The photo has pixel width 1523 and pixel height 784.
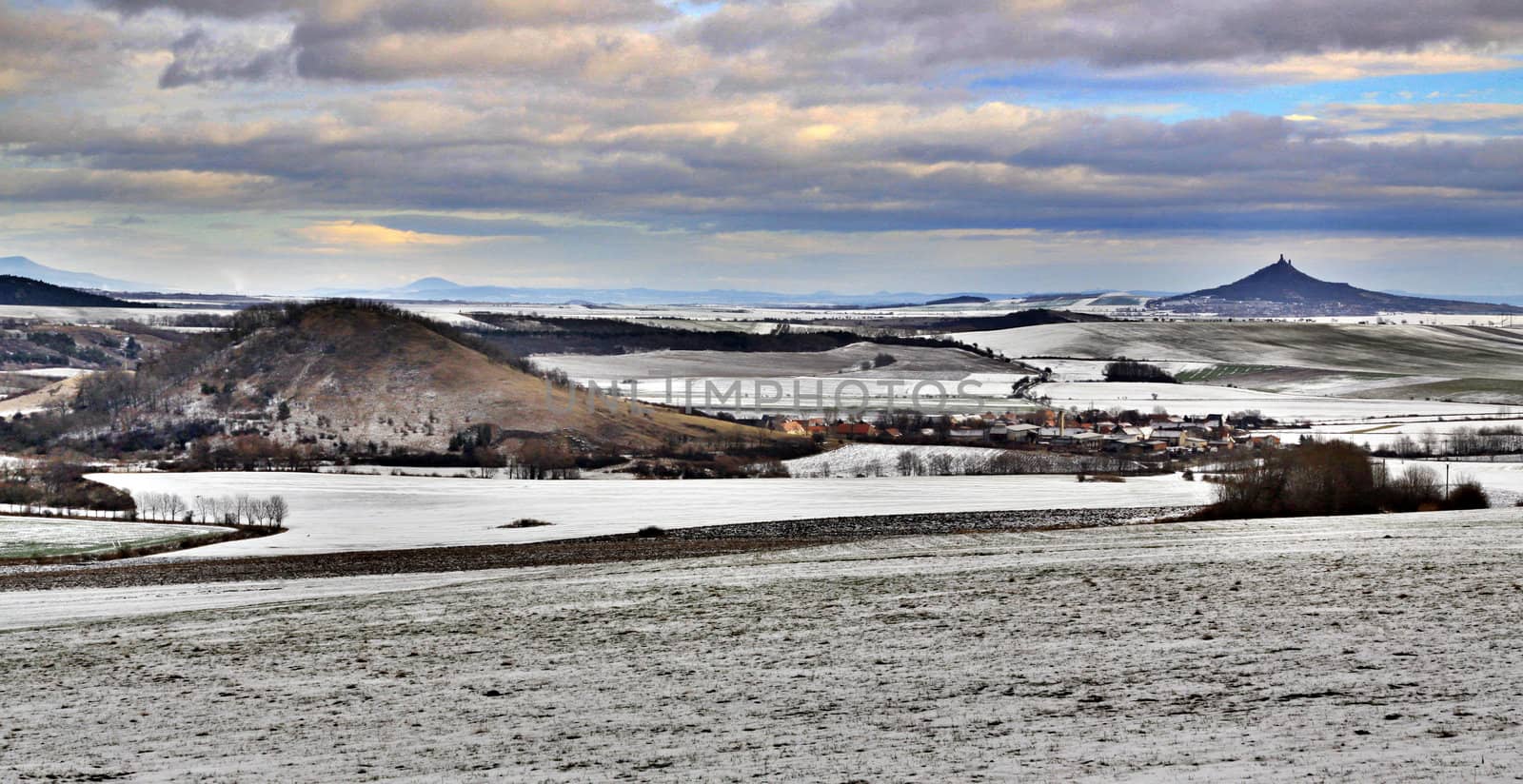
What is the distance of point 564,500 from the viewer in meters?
62.2

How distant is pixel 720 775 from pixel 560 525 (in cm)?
4163

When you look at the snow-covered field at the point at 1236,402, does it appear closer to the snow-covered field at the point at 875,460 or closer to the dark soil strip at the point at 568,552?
the snow-covered field at the point at 875,460

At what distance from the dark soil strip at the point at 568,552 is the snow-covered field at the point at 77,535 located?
6745 mm

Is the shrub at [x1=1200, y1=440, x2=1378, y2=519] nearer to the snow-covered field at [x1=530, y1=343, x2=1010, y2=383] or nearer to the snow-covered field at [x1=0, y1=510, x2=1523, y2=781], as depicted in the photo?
the snow-covered field at [x1=0, y1=510, x2=1523, y2=781]

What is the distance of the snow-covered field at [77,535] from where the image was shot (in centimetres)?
4431

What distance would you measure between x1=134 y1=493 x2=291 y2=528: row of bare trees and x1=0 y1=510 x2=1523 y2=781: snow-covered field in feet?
102

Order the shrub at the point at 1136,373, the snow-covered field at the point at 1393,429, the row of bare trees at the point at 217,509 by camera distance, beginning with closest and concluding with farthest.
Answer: the row of bare trees at the point at 217,509 → the snow-covered field at the point at 1393,429 → the shrub at the point at 1136,373

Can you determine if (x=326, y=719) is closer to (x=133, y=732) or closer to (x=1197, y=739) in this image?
(x=133, y=732)

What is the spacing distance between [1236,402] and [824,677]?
114453mm

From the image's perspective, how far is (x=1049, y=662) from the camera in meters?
16.0

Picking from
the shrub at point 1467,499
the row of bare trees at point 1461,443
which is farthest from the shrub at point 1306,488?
the row of bare trees at point 1461,443

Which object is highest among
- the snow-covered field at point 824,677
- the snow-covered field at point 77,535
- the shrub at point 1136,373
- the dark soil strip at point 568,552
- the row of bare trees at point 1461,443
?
the shrub at point 1136,373

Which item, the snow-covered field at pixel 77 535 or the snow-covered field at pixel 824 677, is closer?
the snow-covered field at pixel 824 677

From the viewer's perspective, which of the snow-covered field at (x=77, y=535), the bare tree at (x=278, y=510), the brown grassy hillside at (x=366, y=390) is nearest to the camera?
the snow-covered field at (x=77, y=535)
